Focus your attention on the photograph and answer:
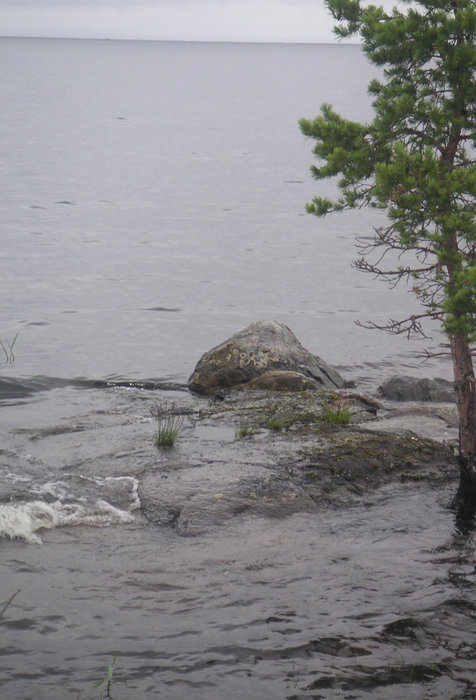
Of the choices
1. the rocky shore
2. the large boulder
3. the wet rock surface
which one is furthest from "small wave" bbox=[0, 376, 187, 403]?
the wet rock surface

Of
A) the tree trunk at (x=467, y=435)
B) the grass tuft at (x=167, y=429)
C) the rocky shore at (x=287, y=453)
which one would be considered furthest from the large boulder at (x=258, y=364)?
the tree trunk at (x=467, y=435)

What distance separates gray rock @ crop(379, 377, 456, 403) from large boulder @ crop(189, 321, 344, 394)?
105 cm

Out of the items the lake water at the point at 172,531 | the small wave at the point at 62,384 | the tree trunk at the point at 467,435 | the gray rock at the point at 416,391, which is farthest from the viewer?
the small wave at the point at 62,384

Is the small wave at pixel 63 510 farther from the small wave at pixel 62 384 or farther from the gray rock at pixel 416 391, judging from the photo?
the gray rock at pixel 416 391

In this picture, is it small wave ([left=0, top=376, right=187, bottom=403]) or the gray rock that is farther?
small wave ([left=0, top=376, right=187, bottom=403])

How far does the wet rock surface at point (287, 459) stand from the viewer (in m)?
9.66

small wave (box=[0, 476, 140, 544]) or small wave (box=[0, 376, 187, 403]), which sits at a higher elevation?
small wave (box=[0, 376, 187, 403])

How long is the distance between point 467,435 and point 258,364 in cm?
567

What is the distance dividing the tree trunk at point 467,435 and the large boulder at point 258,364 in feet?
15.7

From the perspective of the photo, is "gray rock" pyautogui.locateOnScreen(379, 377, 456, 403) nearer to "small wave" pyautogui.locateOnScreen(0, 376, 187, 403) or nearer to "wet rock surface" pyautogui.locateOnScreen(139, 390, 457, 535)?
"wet rock surface" pyautogui.locateOnScreen(139, 390, 457, 535)

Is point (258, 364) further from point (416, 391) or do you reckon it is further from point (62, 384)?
point (62, 384)

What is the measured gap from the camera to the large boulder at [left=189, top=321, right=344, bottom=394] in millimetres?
14680

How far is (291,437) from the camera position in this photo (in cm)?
1151

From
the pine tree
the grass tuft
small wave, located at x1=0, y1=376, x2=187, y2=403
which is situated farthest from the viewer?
small wave, located at x1=0, y1=376, x2=187, y2=403
